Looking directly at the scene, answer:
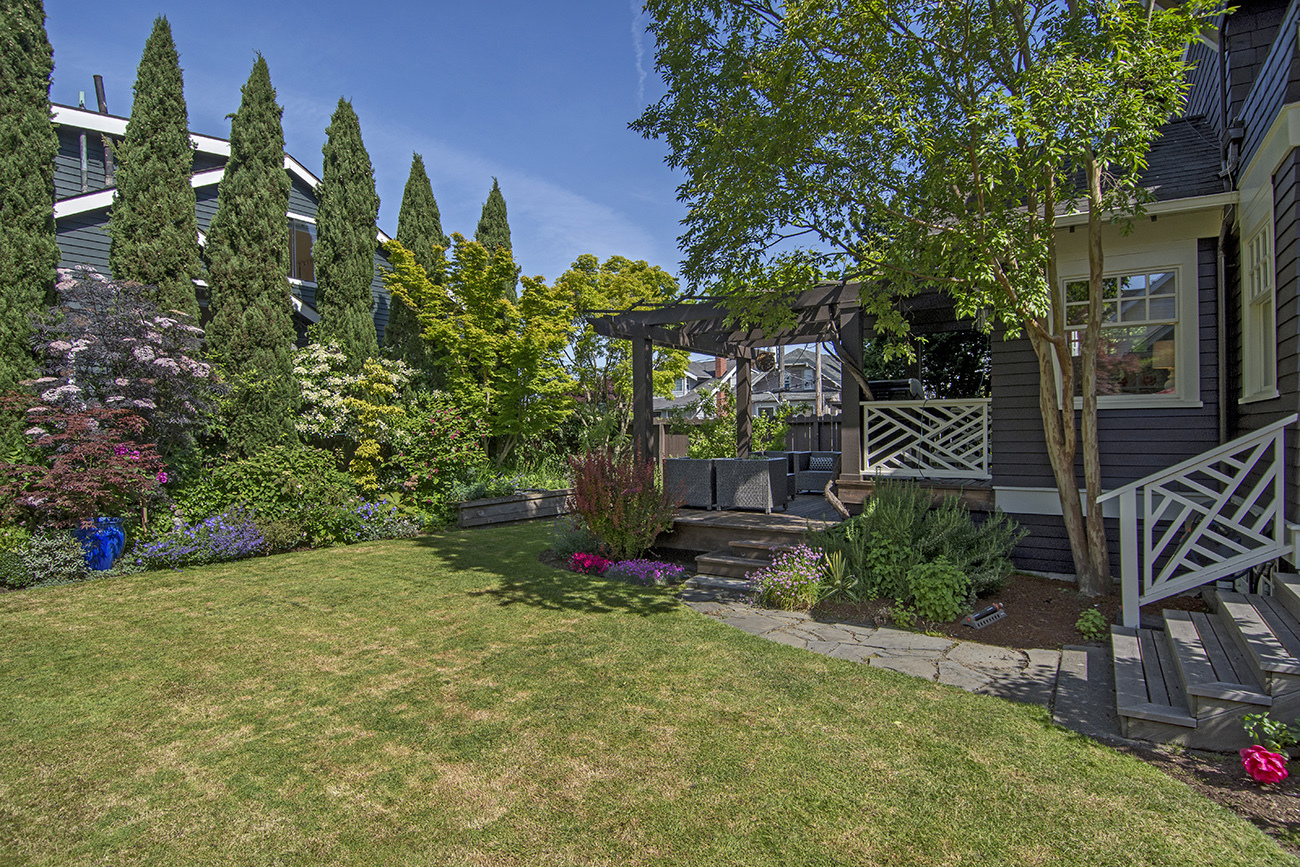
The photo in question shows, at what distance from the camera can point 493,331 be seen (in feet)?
42.4

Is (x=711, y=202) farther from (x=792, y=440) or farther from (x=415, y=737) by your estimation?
(x=792, y=440)

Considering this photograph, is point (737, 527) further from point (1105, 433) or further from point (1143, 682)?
point (1143, 682)

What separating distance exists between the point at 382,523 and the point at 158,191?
5.92 meters

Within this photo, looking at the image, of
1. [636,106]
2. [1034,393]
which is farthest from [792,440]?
[636,106]

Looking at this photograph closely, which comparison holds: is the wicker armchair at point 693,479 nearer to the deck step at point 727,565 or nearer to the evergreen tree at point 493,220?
the deck step at point 727,565

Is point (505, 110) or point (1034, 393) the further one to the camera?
point (505, 110)

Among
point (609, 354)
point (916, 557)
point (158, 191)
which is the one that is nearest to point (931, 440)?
point (916, 557)

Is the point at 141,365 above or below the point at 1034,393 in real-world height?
above

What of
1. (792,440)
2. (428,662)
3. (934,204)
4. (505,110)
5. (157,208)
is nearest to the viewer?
(428,662)

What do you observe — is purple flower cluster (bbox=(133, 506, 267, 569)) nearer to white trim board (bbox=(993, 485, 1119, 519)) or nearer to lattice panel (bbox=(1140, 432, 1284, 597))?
white trim board (bbox=(993, 485, 1119, 519))

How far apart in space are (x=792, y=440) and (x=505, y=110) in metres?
9.14

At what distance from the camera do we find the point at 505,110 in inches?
474

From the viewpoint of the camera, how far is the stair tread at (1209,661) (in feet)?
10.3

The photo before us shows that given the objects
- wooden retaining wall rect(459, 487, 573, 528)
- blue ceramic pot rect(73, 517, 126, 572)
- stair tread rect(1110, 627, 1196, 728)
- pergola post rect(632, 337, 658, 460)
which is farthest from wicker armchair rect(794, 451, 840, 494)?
blue ceramic pot rect(73, 517, 126, 572)
